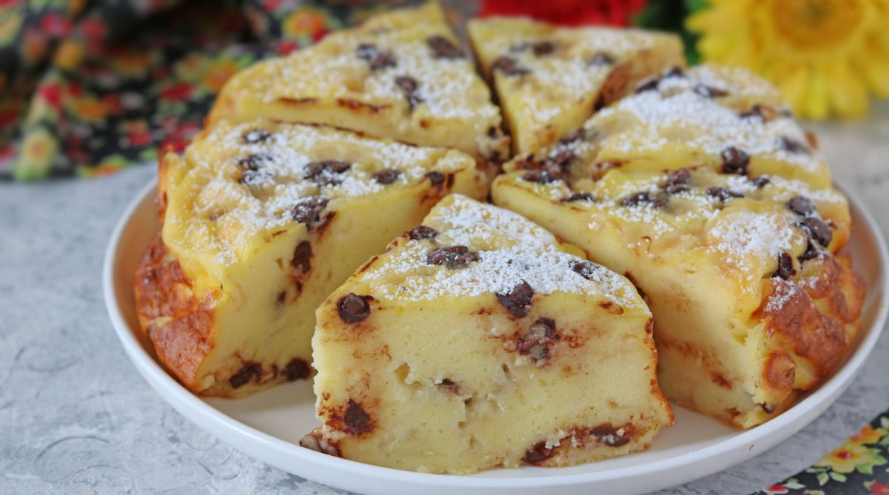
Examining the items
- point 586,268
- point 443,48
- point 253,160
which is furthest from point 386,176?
point 443,48

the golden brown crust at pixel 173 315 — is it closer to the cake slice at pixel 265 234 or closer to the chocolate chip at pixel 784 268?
the cake slice at pixel 265 234

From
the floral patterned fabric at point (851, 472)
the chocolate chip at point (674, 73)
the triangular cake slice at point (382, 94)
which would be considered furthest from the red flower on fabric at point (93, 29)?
the floral patterned fabric at point (851, 472)

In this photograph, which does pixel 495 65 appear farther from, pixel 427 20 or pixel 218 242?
pixel 218 242

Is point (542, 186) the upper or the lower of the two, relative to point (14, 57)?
upper

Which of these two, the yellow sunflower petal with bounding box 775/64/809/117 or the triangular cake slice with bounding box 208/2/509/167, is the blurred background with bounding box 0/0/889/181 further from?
the triangular cake slice with bounding box 208/2/509/167

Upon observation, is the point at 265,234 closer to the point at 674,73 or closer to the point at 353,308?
the point at 353,308

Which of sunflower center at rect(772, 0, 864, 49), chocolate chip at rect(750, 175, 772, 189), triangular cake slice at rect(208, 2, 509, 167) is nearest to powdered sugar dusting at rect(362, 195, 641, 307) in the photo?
triangular cake slice at rect(208, 2, 509, 167)

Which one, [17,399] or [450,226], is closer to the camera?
[450,226]

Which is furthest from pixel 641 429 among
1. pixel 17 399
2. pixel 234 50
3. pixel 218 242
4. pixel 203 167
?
pixel 234 50
